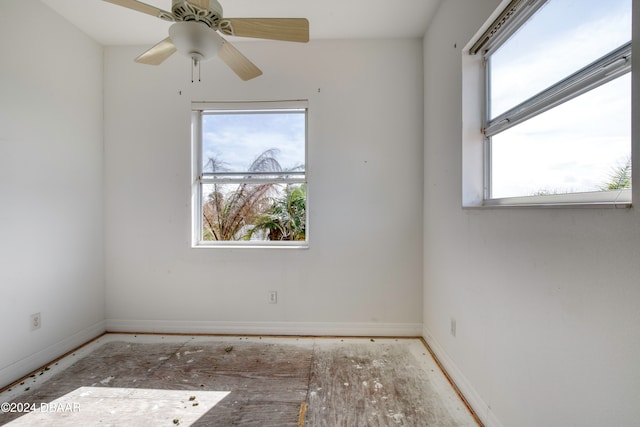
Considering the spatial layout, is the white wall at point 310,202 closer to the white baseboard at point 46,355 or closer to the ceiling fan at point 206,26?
the white baseboard at point 46,355

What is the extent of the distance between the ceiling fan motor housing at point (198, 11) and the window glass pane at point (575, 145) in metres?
1.58

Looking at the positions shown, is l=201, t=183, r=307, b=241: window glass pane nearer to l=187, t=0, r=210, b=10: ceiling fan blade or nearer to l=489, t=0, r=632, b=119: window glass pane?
l=187, t=0, r=210, b=10: ceiling fan blade

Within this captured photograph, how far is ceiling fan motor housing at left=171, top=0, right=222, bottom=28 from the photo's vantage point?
48.3 inches

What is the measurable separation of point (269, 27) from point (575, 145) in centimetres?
145

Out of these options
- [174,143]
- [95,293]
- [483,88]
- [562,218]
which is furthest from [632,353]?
[95,293]

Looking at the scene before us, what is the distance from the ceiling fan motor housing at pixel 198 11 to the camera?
48.3 inches

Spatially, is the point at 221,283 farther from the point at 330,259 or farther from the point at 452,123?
the point at 452,123

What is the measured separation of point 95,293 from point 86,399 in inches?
43.6

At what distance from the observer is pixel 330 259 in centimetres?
251

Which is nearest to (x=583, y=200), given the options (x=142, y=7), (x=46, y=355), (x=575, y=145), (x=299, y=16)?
(x=575, y=145)

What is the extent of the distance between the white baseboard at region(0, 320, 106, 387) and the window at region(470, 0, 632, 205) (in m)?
3.30

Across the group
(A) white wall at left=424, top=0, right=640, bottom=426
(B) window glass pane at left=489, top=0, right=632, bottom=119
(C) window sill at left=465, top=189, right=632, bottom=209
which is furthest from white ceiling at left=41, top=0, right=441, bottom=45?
(C) window sill at left=465, top=189, right=632, bottom=209

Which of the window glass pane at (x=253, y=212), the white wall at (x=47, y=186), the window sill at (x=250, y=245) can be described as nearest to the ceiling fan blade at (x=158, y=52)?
the white wall at (x=47, y=186)

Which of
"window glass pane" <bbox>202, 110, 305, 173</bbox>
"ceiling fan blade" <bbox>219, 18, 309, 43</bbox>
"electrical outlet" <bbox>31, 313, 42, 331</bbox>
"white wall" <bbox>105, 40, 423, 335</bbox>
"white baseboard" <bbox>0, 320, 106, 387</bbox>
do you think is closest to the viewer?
"ceiling fan blade" <bbox>219, 18, 309, 43</bbox>
